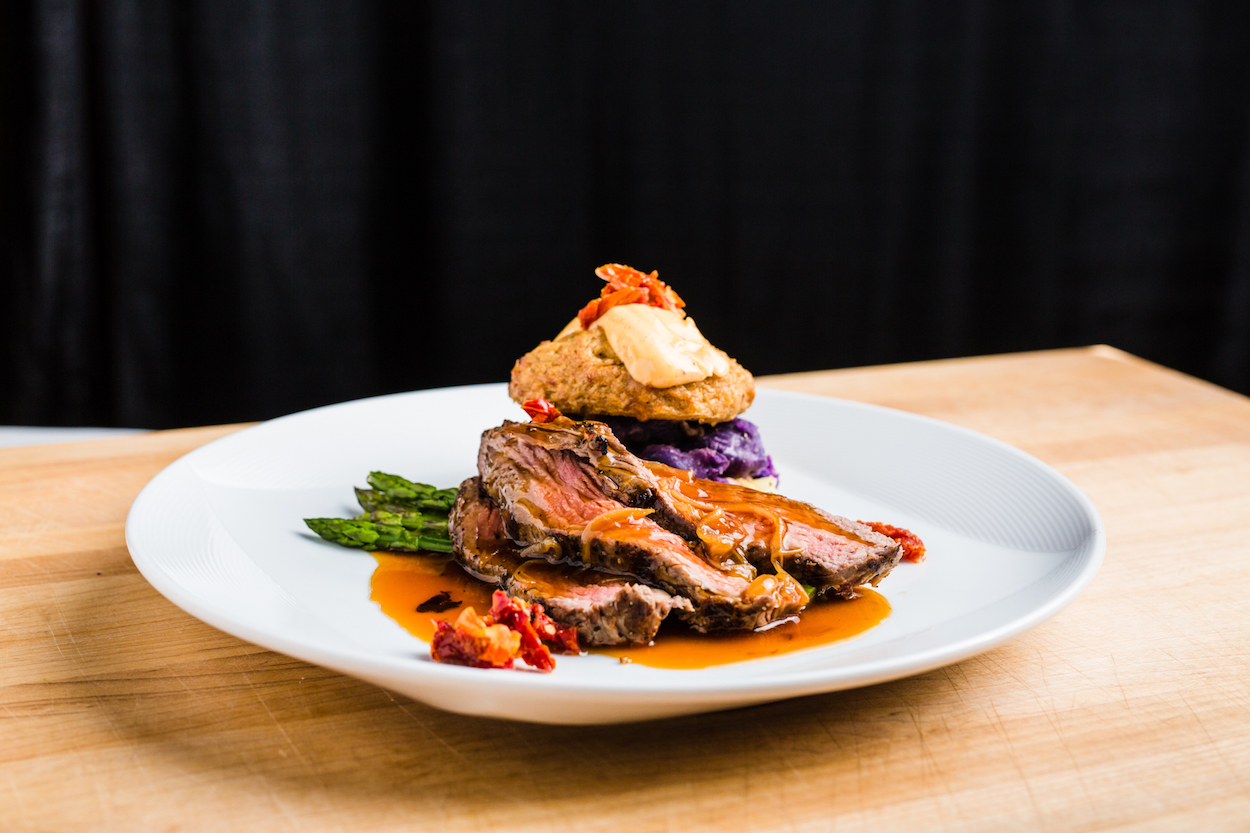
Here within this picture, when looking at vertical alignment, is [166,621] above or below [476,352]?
above

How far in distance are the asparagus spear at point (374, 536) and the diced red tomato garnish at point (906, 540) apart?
111 cm

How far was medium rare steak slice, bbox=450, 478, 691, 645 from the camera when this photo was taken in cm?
203

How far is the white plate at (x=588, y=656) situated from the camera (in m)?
1.60

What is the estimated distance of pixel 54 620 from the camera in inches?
86.7

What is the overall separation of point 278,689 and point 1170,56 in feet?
22.6

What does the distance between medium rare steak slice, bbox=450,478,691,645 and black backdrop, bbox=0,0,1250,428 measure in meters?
3.30

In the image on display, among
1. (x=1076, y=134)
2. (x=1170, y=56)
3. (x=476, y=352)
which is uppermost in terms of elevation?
(x=1170, y=56)

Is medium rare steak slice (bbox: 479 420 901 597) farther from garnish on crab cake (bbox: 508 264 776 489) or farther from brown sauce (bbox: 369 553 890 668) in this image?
garnish on crab cake (bbox: 508 264 776 489)

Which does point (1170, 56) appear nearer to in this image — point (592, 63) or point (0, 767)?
point (592, 63)

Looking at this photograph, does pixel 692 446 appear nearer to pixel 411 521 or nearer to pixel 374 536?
pixel 411 521

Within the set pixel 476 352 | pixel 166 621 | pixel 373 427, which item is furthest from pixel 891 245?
pixel 166 621

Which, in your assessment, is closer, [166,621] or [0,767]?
[0,767]

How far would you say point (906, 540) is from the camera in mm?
2561

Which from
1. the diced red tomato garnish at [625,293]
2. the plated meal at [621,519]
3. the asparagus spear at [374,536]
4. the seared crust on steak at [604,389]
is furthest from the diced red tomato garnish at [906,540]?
the asparagus spear at [374,536]
